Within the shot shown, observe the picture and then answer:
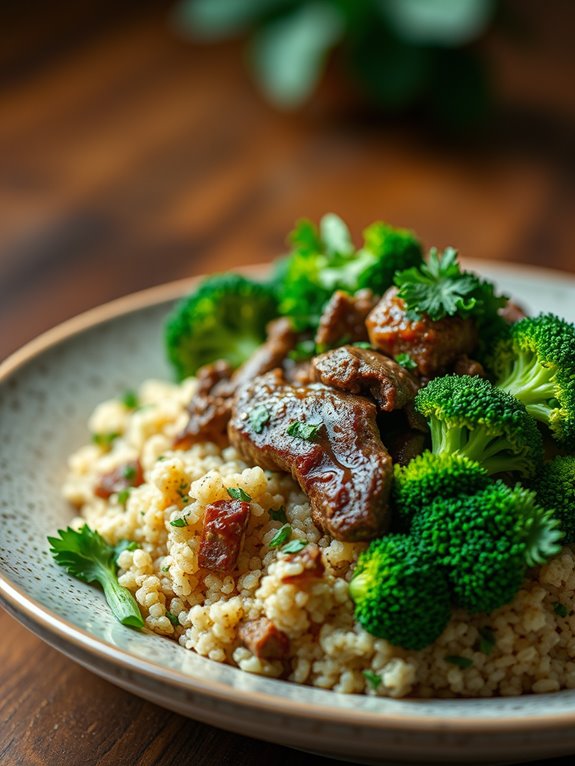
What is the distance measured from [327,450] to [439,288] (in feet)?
2.07

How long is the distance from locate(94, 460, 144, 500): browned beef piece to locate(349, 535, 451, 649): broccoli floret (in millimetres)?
1041

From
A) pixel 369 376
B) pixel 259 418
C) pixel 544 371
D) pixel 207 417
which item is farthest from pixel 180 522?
pixel 544 371

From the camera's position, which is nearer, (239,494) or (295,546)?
(295,546)

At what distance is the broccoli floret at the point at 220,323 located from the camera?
3.54 metres

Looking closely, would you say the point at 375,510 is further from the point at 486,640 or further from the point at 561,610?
the point at 561,610

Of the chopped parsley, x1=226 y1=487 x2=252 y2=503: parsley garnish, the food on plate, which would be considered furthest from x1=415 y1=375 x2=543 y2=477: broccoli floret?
x1=226 y1=487 x2=252 y2=503: parsley garnish

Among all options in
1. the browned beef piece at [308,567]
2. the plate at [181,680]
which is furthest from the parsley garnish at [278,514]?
the plate at [181,680]

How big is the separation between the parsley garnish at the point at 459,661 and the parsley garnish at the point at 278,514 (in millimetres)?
567

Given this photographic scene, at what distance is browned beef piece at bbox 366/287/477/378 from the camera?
271 cm

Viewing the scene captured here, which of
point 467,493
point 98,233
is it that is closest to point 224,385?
point 467,493

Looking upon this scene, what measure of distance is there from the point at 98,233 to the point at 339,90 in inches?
108

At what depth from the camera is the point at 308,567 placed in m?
2.33

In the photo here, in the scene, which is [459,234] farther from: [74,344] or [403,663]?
[403,663]

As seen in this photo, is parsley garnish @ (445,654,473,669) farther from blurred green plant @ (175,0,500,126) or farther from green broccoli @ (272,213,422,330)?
blurred green plant @ (175,0,500,126)
